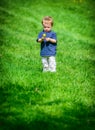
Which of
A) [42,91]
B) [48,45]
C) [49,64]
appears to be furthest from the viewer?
[49,64]

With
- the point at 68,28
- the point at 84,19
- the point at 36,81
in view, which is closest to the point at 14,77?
the point at 36,81

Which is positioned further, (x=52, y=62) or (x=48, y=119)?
(x=52, y=62)

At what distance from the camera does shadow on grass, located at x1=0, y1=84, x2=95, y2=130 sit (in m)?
7.61

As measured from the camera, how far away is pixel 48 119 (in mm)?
8023

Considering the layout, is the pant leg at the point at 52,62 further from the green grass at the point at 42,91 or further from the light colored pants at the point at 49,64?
the green grass at the point at 42,91

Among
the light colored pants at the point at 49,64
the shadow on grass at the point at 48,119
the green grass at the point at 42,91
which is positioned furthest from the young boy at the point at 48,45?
the shadow on grass at the point at 48,119

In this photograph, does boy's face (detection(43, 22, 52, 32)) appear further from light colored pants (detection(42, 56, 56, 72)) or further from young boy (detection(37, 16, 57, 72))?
light colored pants (detection(42, 56, 56, 72))

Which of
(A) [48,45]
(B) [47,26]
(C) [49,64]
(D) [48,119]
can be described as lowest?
(D) [48,119]

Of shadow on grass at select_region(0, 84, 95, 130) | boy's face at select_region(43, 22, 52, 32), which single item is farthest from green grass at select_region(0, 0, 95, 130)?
boy's face at select_region(43, 22, 52, 32)

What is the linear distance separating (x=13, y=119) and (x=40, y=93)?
1989 mm

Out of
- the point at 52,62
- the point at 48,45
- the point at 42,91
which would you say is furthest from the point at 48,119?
the point at 48,45

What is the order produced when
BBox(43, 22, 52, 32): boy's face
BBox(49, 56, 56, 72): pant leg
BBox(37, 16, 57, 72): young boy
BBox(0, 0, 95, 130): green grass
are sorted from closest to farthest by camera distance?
BBox(0, 0, 95, 130): green grass < BBox(43, 22, 52, 32): boy's face < BBox(37, 16, 57, 72): young boy < BBox(49, 56, 56, 72): pant leg

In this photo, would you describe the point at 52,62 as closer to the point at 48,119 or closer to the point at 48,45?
the point at 48,45

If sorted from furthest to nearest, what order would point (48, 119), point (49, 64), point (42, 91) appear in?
1. point (49, 64)
2. point (42, 91)
3. point (48, 119)
